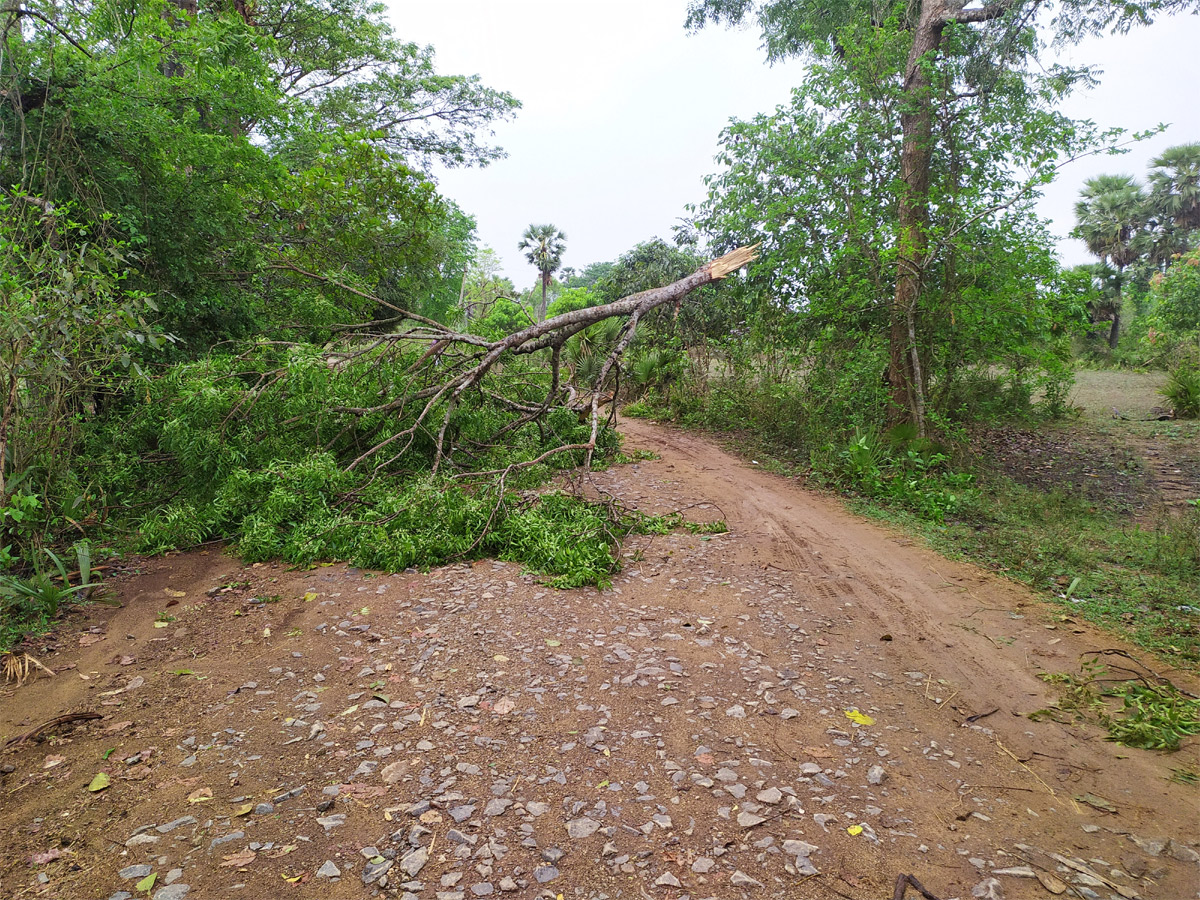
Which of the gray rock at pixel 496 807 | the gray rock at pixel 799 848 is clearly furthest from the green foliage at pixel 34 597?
the gray rock at pixel 799 848

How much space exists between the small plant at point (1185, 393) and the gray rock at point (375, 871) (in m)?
12.8

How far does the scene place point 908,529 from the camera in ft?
20.3

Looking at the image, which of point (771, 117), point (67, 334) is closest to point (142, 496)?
point (67, 334)

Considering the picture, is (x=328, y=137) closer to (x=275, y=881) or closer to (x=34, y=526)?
(x=34, y=526)

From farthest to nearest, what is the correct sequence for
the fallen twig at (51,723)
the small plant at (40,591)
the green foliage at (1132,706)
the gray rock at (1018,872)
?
the small plant at (40,591), the green foliage at (1132,706), the fallen twig at (51,723), the gray rock at (1018,872)

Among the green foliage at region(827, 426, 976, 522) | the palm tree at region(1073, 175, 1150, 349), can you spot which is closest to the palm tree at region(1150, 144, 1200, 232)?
the palm tree at region(1073, 175, 1150, 349)

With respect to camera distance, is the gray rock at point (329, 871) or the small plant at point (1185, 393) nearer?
the gray rock at point (329, 871)

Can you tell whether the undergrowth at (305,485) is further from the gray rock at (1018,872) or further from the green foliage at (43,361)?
the gray rock at (1018,872)

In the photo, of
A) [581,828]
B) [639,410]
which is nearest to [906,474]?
[581,828]

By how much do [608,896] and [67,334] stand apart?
477 centimetres

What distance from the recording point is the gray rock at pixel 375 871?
2113 millimetres

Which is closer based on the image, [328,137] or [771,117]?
[771,117]

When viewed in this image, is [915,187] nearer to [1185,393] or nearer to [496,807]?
[1185,393]

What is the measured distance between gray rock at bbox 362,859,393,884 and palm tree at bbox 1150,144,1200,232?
121 feet
